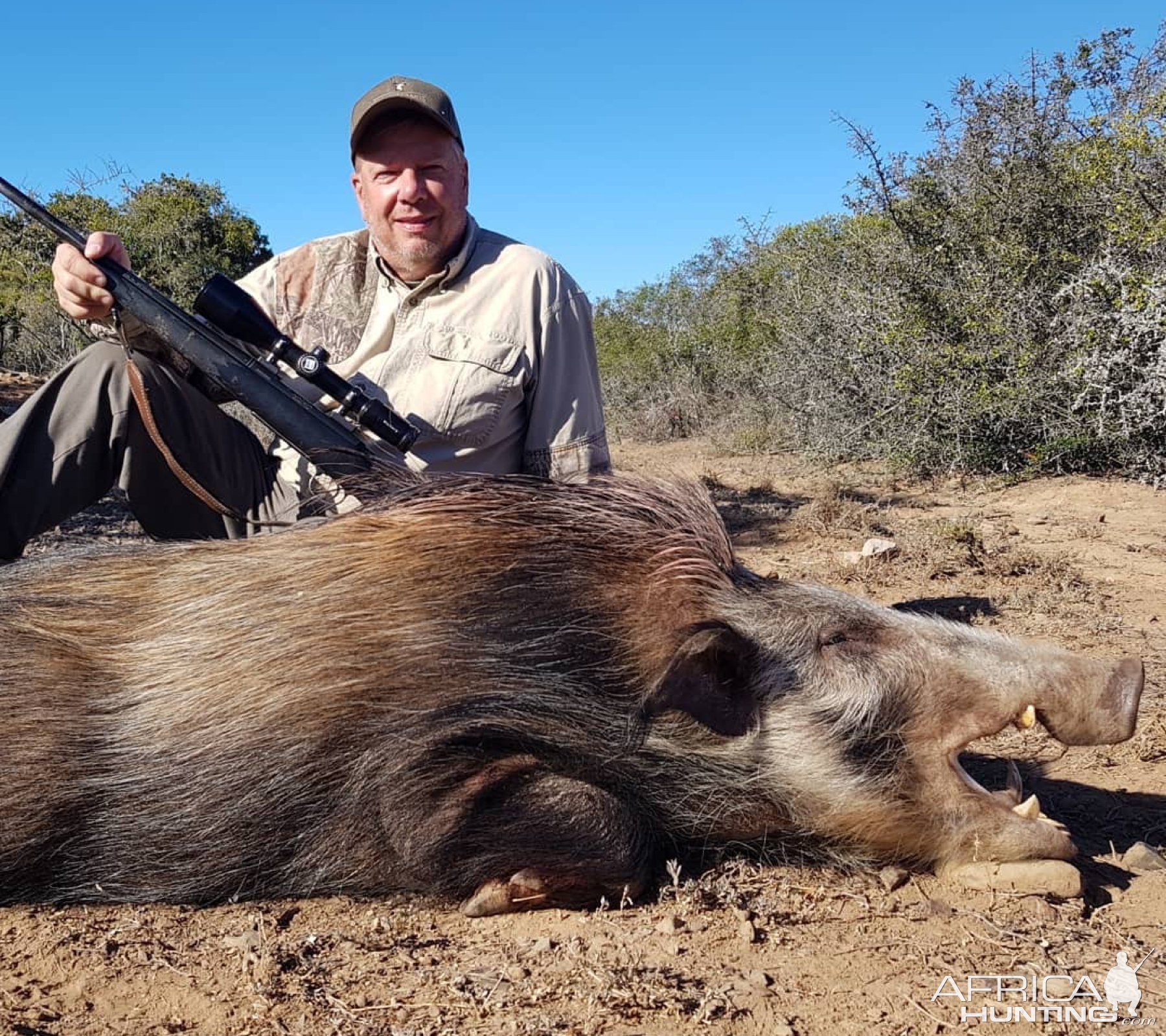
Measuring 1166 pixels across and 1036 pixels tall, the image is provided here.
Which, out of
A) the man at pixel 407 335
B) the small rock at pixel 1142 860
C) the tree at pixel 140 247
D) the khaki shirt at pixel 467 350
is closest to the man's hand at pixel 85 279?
the man at pixel 407 335

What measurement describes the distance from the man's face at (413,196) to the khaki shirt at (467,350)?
0.08m

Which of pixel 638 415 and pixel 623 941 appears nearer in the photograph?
pixel 623 941

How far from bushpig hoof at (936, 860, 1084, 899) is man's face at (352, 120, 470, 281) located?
284cm

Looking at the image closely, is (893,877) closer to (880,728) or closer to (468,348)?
(880,728)

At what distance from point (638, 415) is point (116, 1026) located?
53.4 ft

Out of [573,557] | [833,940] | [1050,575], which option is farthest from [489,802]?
[1050,575]

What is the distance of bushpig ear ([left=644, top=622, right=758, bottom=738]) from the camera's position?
2.63 meters

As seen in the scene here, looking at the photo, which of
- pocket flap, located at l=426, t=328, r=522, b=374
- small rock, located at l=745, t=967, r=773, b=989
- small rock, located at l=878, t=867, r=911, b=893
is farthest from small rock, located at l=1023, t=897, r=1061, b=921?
pocket flap, located at l=426, t=328, r=522, b=374

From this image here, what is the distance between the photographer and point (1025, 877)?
2602 millimetres

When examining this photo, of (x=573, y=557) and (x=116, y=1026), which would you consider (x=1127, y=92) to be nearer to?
(x=573, y=557)

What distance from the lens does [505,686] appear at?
2.50 meters

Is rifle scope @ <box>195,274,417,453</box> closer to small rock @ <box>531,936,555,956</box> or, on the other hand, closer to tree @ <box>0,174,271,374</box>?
small rock @ <box>531,936,555,956</box>

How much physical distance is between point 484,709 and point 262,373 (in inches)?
68.8

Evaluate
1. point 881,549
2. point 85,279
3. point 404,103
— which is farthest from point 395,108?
point 881,549
